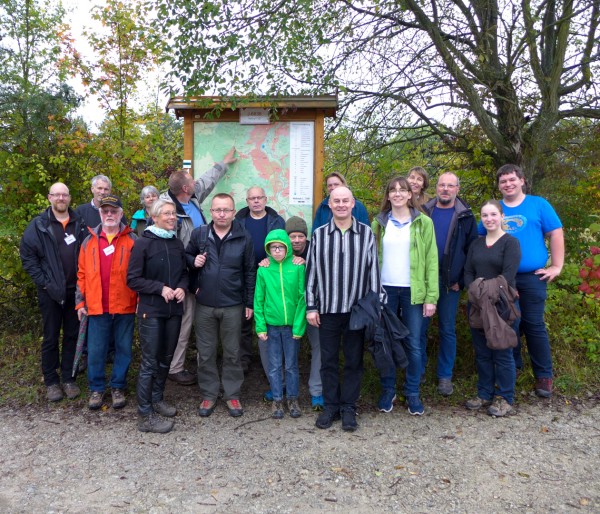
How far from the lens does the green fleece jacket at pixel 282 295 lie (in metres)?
4.29

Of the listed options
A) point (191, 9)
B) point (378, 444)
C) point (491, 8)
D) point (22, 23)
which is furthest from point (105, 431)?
point (22, 23)

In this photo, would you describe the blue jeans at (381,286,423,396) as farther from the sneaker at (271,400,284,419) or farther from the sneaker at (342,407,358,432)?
the sneaker at (271,400,284,419)

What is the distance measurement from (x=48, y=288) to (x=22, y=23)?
6612 millimetres

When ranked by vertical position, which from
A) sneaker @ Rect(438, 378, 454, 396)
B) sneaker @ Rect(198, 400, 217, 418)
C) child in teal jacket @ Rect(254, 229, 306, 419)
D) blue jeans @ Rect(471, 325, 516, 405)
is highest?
child in teal jacket @ Rect(254, 229, 306, 419)

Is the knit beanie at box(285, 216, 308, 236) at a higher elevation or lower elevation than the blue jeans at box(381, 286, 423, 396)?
higher

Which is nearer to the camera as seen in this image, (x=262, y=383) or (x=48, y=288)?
(x=48, y=288)

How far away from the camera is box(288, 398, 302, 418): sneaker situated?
4.34 meters

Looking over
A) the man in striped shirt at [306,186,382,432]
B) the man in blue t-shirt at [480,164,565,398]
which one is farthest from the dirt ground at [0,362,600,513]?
the man in blue t-shirt at [480,164,565,398]

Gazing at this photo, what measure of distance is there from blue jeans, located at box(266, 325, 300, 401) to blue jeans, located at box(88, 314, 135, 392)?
1.29m

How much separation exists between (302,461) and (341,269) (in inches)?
58.3

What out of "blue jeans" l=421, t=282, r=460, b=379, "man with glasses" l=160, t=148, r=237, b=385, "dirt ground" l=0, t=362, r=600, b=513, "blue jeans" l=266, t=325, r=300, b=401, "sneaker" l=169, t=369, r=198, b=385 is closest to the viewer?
"dirt ground" l=0, t=362, r=600, b=513

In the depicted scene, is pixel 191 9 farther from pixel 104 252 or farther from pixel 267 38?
pixel 104 252

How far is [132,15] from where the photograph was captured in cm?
687

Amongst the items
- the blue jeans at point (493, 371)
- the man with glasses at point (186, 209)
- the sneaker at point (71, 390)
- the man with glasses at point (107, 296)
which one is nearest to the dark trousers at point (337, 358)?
the blue jeans at point (493, 371)
